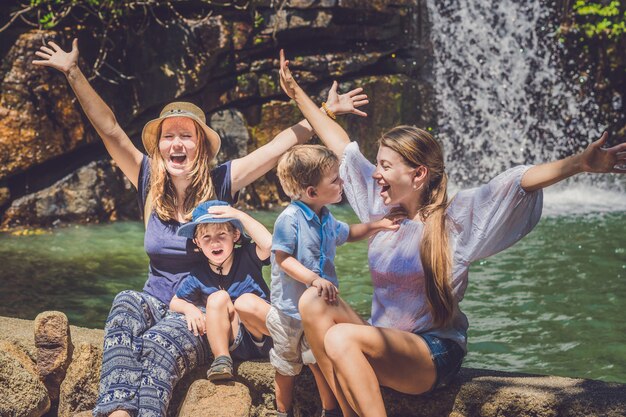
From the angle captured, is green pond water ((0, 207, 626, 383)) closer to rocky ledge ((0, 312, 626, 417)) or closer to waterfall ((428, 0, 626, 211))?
rocky ledge ((0, 312, 626, 417))

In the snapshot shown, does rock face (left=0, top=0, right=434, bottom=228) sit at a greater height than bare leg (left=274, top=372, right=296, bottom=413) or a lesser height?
greater

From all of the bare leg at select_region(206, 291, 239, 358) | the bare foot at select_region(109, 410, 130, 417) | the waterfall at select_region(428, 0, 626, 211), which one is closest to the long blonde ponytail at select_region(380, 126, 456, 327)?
the bare leg at select_region(206, 291, 239, 358)

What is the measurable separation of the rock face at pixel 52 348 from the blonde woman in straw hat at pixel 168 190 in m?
0.28

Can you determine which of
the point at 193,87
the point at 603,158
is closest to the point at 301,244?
the point at 603,158

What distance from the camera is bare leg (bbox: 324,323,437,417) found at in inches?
117

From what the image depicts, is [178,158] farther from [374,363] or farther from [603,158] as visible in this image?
[603,158]

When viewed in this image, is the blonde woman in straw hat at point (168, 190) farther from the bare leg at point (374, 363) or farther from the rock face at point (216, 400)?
the bare leg at point (374, 363)

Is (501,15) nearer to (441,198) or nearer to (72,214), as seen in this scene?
(72,214)

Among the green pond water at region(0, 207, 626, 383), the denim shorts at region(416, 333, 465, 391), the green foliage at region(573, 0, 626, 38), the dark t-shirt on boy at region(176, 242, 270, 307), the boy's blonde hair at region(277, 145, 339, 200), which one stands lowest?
the green pond water at region(0, 207, 626, 383)

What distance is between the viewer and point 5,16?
9414 millimetres

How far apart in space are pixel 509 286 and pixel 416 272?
3945 millimetres

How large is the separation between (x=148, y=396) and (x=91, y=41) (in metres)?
7.16

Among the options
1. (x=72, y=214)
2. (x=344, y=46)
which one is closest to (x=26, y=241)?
(x=72, y=214)

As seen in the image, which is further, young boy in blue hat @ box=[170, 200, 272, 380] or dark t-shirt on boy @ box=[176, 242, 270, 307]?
dark t-shirt on boy @ box=[176, 242, 270, 307]
